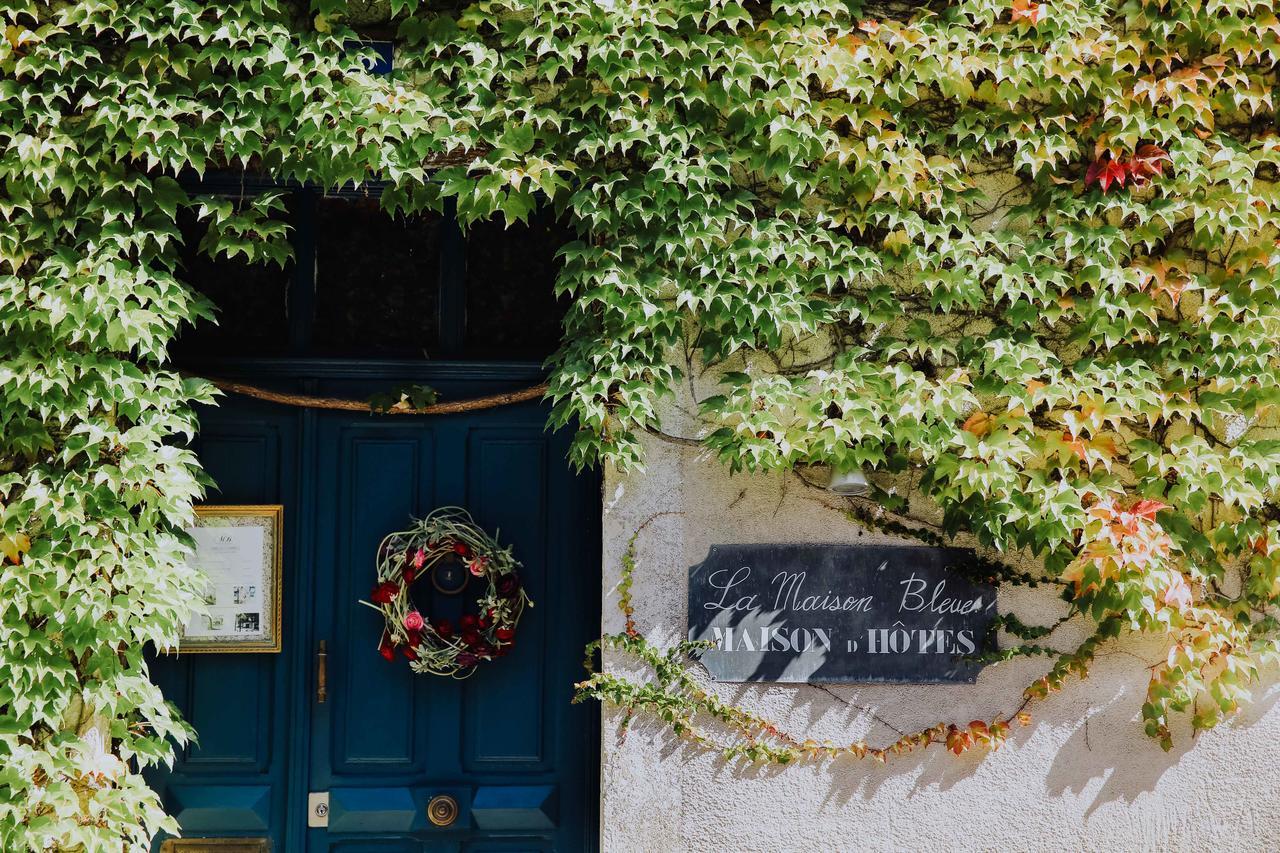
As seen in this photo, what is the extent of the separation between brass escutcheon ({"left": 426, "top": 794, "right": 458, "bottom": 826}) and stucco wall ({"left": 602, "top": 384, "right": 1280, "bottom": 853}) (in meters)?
0.62

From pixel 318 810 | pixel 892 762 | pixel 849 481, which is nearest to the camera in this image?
pixel 849 481

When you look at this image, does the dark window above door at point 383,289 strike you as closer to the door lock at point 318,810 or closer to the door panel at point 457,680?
the door panel at point 457,680

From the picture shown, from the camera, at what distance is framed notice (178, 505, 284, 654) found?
3.95m

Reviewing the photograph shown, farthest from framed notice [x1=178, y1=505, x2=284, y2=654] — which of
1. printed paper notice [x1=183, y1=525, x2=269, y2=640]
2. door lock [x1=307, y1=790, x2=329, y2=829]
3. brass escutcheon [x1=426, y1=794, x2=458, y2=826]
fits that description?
brass escutcheon [x1=426, y1=794, x2=458, y2=826]

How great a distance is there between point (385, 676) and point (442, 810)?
528 mm

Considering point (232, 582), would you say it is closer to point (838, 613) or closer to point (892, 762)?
point (838, 613)

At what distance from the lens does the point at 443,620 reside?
3.97 metres

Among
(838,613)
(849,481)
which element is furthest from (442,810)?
(849,481)

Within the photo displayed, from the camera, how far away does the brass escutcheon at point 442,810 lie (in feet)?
13.0

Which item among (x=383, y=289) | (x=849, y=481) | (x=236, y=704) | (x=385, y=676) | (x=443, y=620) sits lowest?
(x=236, y=704)

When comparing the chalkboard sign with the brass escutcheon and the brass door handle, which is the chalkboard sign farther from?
the brass door handle

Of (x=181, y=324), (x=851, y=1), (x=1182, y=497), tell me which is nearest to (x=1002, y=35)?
(x=851, y=1)

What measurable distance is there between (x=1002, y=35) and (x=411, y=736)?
130 inches

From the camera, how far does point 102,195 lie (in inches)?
143
